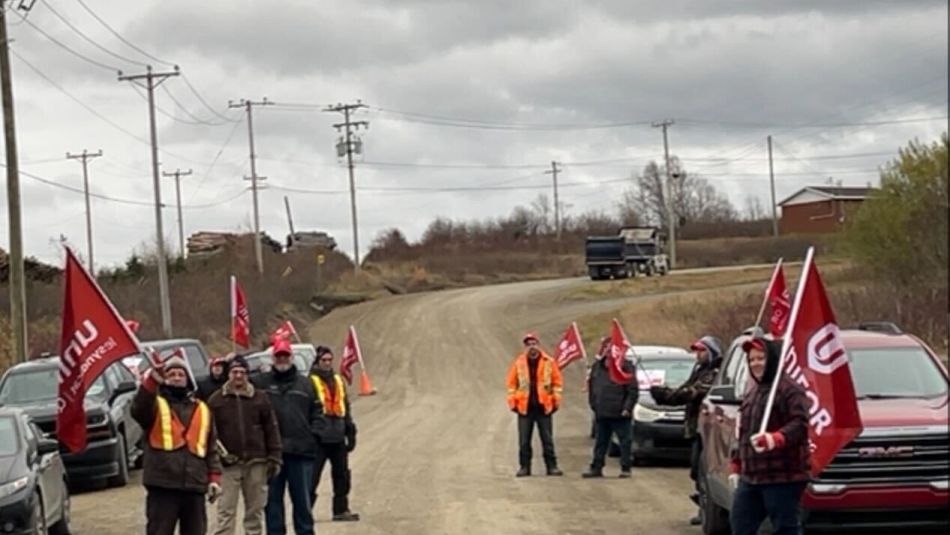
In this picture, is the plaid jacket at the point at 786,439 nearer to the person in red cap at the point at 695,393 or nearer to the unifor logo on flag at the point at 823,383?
the unifor logo on flag at the point at 823,383

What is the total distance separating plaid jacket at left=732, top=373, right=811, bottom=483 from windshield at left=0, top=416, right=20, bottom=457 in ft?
26.0

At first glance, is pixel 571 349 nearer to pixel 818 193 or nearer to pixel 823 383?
pixel 823 383

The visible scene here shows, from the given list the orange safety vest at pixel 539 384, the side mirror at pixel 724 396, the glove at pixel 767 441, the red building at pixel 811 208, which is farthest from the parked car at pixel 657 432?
the red building at pixel 811 208

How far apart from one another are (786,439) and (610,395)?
10.3 m

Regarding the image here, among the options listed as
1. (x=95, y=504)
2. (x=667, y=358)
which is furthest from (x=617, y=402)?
(x=95, y=504)

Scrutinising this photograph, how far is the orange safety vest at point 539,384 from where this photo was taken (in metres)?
19.6

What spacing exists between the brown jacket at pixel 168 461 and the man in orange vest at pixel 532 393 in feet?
30.4

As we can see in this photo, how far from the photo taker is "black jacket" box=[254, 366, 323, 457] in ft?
41.1

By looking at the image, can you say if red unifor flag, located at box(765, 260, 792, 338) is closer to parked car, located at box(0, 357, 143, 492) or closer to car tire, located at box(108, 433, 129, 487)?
parked car, located at box(0, 357, 143, 492)

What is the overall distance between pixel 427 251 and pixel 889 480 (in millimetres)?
88538

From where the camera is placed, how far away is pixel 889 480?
1162 centimetres

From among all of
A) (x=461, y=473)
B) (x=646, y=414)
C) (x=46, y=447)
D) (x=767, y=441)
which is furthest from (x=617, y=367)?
(x=767, y=441)

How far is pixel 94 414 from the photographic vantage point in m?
20.5

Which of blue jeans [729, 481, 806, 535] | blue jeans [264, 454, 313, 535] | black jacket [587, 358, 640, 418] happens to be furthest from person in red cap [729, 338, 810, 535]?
black jacket [587, 358, 640, 418]
